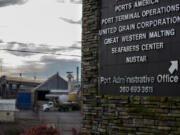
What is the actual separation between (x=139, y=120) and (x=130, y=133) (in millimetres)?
455

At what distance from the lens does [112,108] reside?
385 inches

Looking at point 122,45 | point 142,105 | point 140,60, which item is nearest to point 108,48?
point 122,45

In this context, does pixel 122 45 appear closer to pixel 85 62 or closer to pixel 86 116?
pixel 85 62

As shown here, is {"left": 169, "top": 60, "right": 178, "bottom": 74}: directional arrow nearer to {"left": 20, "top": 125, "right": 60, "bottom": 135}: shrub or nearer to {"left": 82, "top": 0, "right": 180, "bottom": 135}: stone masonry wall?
{"left": 82, "top": 0, "right": 180, "bottom": 135}: stone masonry wall

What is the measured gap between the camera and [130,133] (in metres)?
9.26

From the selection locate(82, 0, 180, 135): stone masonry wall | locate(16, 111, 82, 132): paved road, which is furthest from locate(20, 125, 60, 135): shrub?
locate(16, 111, 82, 132): paved road

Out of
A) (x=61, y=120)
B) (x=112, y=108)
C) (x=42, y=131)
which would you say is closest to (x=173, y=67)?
(x=112, y=108)

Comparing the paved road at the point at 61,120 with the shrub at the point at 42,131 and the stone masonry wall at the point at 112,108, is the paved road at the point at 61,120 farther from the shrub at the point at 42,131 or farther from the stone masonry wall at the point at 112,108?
the stone masonry wall at the point at 112,108

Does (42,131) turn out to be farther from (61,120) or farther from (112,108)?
(61,120)

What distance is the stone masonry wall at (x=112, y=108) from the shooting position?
28.0 feet

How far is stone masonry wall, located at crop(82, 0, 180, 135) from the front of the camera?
28.0ft

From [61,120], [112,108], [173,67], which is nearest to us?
[173,67]

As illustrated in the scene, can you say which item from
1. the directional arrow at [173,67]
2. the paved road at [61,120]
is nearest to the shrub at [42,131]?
the directional arrow at [173,67]

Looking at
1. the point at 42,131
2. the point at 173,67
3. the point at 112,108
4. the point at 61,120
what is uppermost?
the point at 173,67
